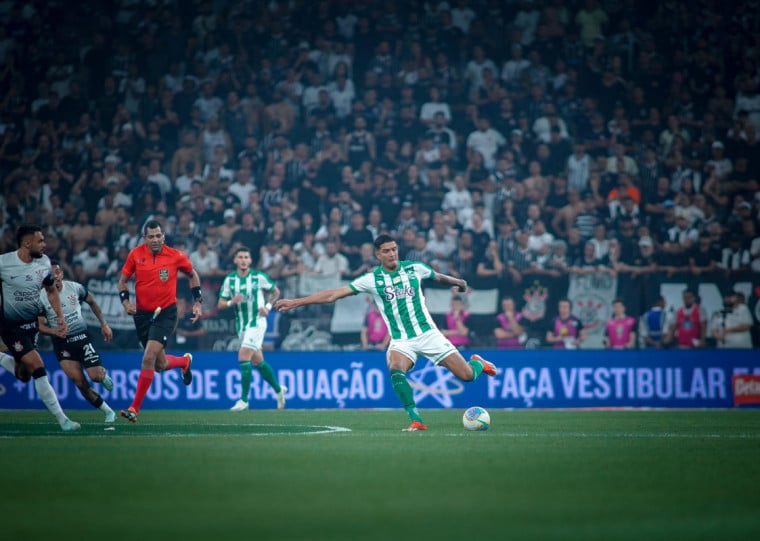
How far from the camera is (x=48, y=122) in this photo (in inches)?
954

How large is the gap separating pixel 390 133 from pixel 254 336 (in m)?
7.00

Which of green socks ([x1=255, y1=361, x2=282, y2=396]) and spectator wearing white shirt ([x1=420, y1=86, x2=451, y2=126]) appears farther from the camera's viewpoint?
spectator wearing white shirt ([x1=420, y1=86, x2=451, y2=126])

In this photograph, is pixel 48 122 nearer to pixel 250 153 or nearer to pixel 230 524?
pixel 250 153

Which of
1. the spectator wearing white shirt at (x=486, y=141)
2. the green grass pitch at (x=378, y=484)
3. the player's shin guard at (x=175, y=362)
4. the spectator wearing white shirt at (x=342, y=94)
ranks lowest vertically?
the green grass pitch at (x=378, y=484)

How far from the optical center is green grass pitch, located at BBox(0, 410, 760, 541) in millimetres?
6254

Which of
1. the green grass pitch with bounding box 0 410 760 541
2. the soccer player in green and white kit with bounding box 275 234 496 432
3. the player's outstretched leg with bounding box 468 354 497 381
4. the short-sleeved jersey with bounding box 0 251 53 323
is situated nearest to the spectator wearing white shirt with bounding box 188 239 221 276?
the green grass pitch with bounding box 0 410 760 541

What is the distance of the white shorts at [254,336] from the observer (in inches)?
722

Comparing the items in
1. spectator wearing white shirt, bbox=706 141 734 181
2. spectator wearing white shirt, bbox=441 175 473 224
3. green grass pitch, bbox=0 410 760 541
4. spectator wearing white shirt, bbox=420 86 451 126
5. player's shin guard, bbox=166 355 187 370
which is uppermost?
spectator wearing white shirt, bbox=420 86 451 126

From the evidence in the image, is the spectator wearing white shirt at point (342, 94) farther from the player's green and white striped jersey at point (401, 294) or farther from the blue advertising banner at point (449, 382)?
the player's green and white striped jersey at point (401, 294)

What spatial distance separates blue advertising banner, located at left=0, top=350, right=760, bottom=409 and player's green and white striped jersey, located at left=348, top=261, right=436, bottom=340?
607cm

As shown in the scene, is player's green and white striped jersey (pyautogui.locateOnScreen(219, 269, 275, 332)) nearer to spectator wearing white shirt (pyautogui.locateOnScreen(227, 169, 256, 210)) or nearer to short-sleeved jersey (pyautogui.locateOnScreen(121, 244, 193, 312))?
short-sleeved jersey (pyautogui.locateOnScreen(121, 244, 193, 312))

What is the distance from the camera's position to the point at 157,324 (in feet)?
48.0

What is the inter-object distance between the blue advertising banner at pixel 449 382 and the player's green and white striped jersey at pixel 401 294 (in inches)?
239

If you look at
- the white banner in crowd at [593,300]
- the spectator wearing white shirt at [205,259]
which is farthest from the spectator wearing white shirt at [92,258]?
the white banner in crowd at [593,300]
